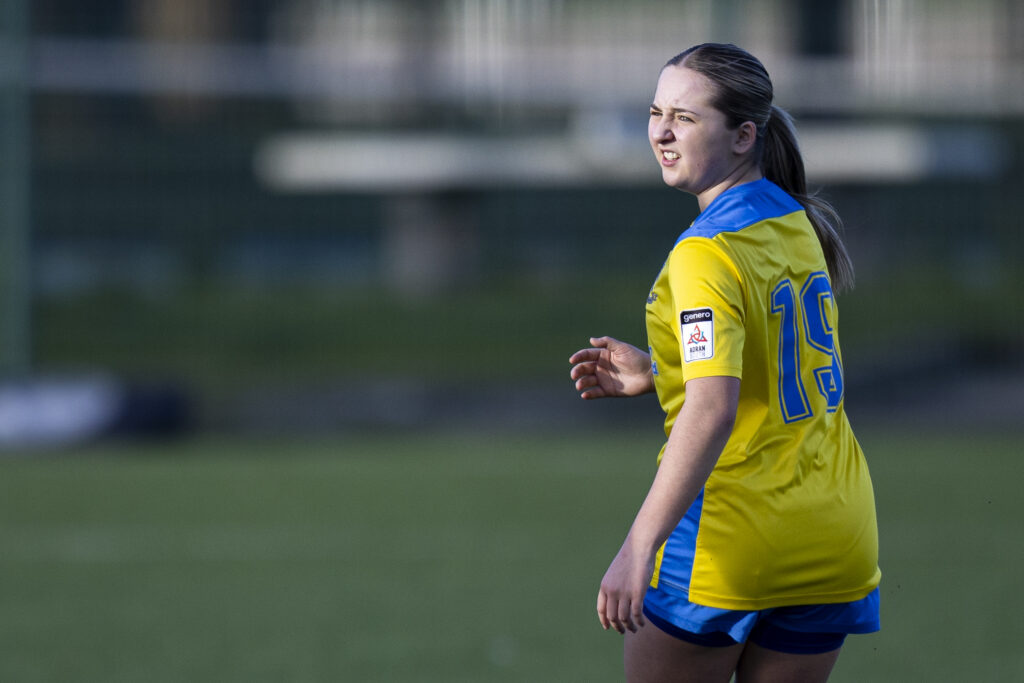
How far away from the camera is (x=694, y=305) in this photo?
6.82ft

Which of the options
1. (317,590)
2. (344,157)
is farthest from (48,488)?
(344,157)

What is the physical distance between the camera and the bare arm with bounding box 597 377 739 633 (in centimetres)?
205

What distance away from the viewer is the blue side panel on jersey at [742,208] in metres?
2.17

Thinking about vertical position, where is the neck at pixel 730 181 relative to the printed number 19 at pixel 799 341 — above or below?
above

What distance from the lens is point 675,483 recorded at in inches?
80.7

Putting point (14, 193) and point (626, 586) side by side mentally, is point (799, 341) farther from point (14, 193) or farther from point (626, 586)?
point (14, 193)

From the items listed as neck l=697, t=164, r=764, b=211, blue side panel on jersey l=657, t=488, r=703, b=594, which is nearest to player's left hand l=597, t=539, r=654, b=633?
blue side panel on jersey l=657, t=488, r=703, b=594

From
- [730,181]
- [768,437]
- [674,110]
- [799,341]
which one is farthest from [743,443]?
[674,110]

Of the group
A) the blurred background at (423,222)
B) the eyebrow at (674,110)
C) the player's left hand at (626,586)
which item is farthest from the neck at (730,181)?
the blurred background at (423,222)

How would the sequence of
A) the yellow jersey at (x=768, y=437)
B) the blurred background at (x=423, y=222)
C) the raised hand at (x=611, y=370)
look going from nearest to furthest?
the yellow jersey at (x=768, y=437), the raised hand at (x=611, y=370), the blurred background at (x=423, y=222)

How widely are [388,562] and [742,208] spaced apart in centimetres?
503

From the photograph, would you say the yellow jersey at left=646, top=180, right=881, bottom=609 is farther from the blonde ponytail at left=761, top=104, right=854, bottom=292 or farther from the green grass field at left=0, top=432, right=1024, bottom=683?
the green grass field at left=0, top=432, right=1024, bottom=683

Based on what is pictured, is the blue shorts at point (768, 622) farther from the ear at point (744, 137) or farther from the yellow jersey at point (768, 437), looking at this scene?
the ear at point (744, 137)

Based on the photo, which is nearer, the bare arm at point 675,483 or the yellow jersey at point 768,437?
the bare arm at point 675,483
